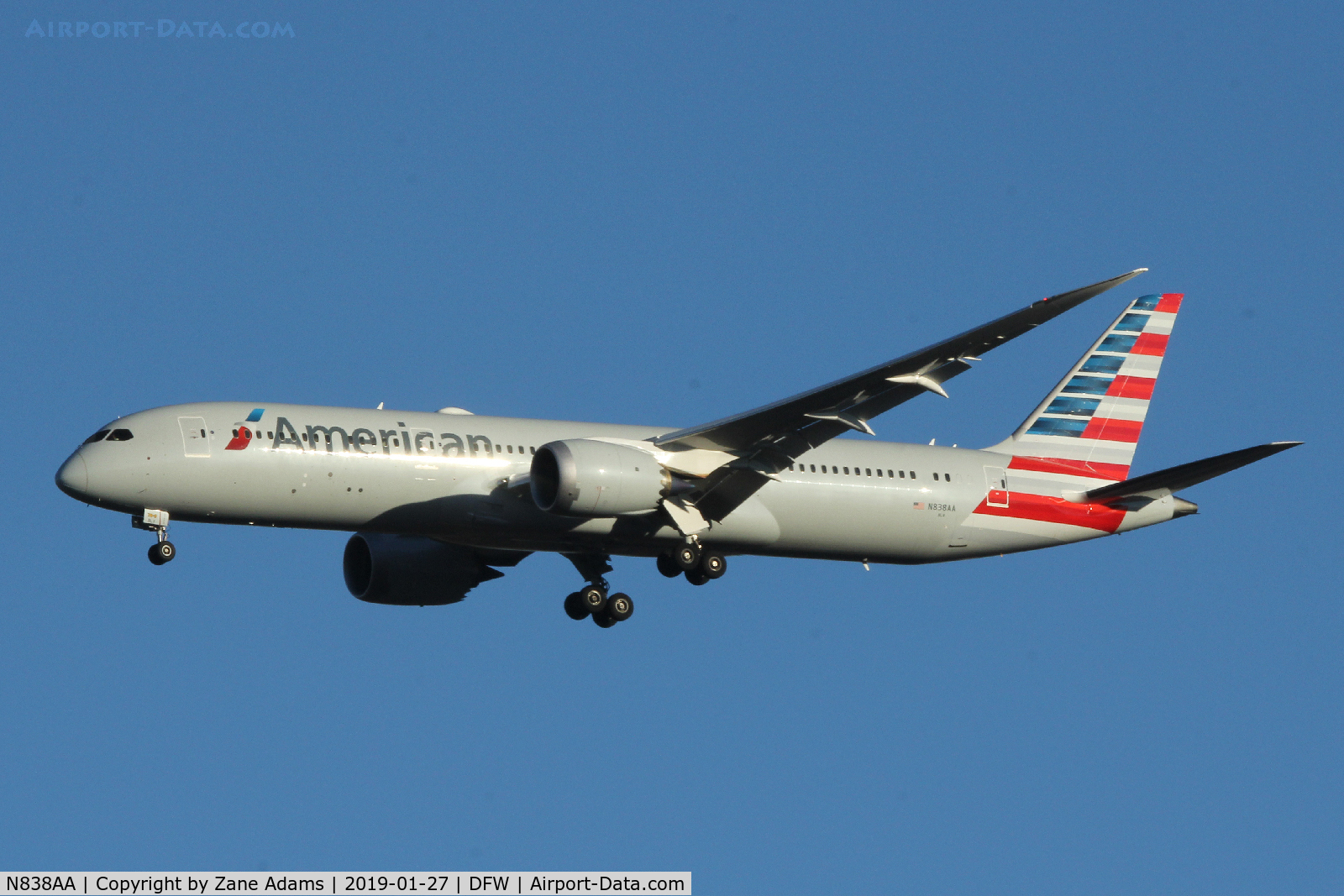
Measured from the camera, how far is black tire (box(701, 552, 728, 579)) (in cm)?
4144

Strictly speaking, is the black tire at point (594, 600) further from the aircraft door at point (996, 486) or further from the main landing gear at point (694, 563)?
the aircraft door at point (996, 486)

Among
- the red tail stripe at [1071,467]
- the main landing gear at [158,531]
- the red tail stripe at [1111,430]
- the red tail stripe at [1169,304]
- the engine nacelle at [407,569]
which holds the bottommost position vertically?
the main landing gear at [158,531]

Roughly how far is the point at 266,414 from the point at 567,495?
6.77 meters

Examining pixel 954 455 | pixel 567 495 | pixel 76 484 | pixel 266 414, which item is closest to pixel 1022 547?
pixel 954 455

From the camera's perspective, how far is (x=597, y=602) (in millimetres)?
42844

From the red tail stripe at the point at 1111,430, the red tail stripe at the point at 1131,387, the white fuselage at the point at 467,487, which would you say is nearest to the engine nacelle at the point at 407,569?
the white fuselage at the point at 467,487

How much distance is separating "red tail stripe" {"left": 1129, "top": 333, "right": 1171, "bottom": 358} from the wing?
13041 millimetres

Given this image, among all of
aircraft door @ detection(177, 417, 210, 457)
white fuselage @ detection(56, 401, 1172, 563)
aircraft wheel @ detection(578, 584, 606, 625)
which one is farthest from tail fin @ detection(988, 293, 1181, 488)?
aircraft door @ detection(177, 417, 210, 457)

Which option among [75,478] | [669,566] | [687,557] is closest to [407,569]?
[669,566]

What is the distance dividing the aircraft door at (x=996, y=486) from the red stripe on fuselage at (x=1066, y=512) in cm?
30

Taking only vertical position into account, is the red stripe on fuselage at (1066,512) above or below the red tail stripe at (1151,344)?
below

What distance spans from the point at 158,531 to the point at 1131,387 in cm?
2587

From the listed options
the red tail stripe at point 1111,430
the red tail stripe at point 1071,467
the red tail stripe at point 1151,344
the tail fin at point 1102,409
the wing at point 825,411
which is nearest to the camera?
the wing at point 825,411

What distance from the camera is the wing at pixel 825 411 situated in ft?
111
